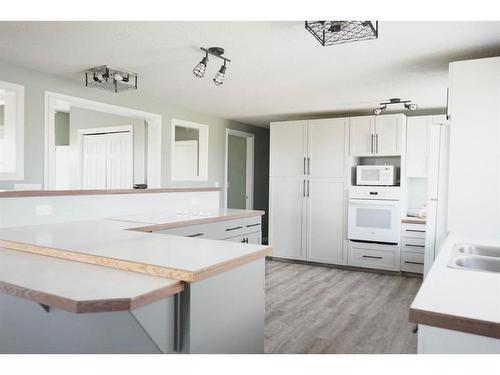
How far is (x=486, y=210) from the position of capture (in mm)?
2660

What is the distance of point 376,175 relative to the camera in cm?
493

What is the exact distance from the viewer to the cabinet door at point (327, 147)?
17.0 ft

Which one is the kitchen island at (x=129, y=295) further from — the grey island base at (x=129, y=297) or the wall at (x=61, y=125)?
the wall at (x=61, y=125)

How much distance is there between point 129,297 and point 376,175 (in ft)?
14.0

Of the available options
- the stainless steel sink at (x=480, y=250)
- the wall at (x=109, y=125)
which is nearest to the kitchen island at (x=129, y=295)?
the stainless steel sink at (x=480, y=250)

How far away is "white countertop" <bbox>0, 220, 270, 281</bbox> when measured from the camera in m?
1.59

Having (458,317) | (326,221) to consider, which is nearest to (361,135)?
(326,221)

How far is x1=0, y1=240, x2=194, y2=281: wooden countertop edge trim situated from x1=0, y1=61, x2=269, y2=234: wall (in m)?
1.68

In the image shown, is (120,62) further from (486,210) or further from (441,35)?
(486,210)

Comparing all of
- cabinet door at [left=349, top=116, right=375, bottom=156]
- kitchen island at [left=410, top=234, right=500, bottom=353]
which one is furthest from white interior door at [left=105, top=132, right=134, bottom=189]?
kitchen island at [left=410, top=234, right=500, bottom=353]

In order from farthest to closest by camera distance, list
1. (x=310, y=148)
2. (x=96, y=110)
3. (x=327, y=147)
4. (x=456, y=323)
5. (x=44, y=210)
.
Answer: (x=310, y=148) < (x=327, y=147) < (x=96, y=110) < (x=44, y=210) < (x=456, y=323)

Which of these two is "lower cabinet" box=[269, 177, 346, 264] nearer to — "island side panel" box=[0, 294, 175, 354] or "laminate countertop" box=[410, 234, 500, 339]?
"laminate countertop" box=[410, 234, 500, 339]

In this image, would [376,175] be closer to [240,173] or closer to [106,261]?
[240,173]
